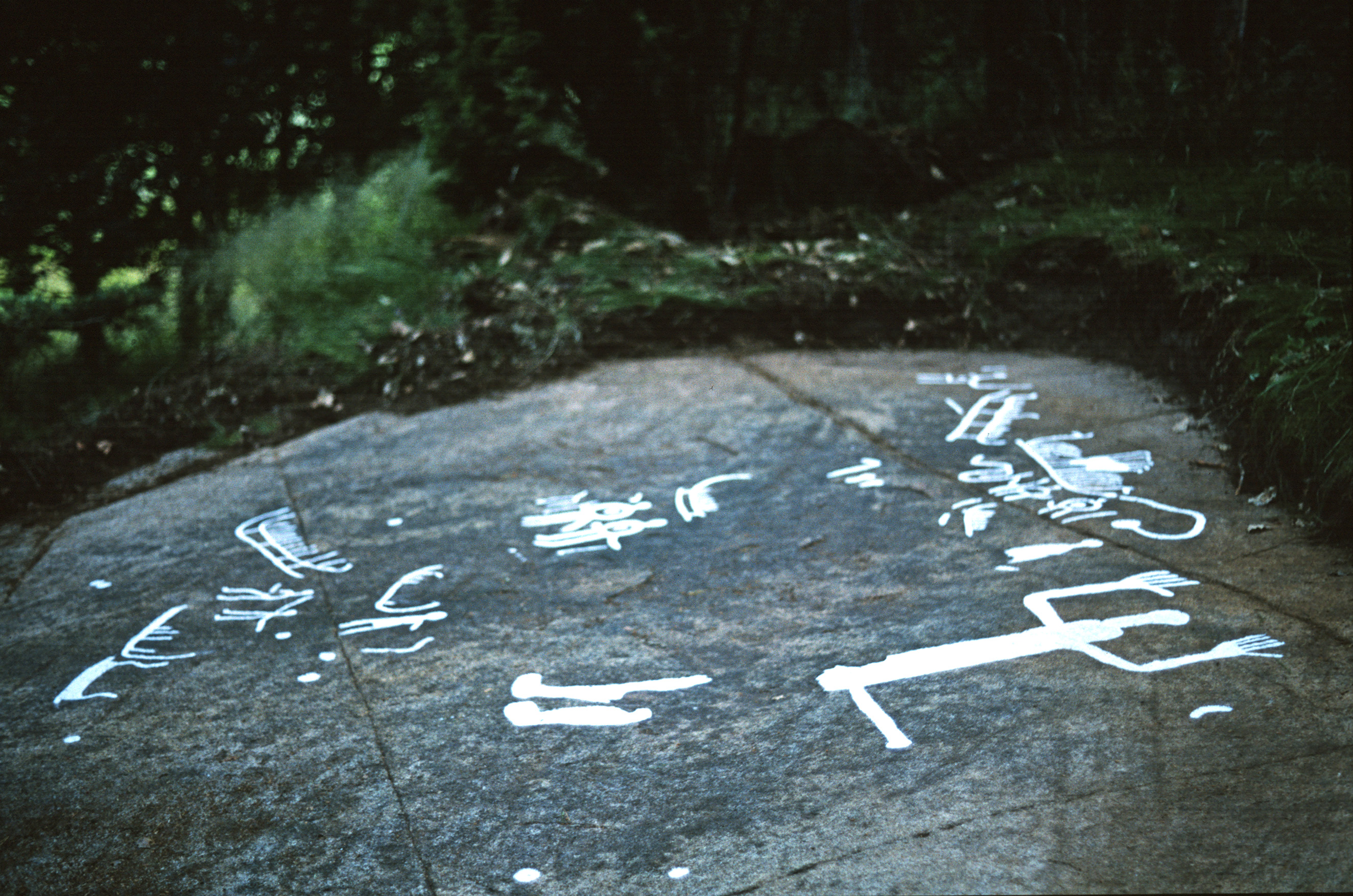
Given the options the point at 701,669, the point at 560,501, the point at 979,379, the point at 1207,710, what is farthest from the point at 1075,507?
the point at 560,501

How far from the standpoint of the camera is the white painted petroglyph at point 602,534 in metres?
3.08

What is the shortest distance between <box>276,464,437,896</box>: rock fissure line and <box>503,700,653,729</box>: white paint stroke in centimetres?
27

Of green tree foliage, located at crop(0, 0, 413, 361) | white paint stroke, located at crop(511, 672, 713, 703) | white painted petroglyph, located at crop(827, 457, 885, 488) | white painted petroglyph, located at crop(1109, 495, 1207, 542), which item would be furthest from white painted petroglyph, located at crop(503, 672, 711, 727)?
green tree foliage, located at crop(0, 0, 413, 361)

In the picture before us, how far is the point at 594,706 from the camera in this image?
224 cm

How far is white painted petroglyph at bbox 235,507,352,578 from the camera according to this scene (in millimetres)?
3035

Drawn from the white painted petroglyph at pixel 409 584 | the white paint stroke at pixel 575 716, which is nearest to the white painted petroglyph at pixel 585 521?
the white painted petroglyph at pixel 409 584

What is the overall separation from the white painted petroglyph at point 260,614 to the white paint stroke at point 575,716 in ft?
2.82

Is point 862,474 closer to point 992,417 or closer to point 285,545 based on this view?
point 992,417

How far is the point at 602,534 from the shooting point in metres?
3.13

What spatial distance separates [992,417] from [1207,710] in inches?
75.0

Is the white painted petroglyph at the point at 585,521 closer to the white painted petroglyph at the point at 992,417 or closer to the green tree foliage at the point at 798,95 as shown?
the white painted petroglyph at the point at 992,417

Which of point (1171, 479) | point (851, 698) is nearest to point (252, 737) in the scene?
point (851, 698)

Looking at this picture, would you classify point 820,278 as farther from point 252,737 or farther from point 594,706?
point 252,737

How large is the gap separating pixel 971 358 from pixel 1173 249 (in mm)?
907
